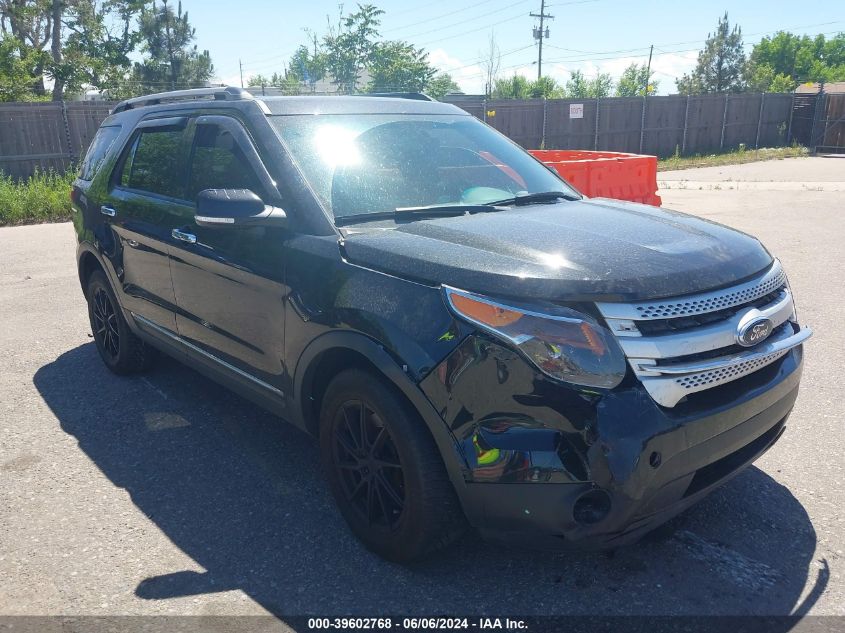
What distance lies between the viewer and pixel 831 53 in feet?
385

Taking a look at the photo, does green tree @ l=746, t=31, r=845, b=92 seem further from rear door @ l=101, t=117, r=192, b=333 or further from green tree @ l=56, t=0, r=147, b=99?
rear door @ l=101, t=117, r=192, b=333

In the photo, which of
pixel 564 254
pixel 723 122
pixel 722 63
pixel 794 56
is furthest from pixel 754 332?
pixel 794 56

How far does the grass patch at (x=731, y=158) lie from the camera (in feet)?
80.4

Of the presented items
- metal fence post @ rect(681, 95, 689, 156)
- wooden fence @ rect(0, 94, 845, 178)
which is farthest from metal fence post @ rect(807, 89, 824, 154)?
metal fence post @ rect(681, 95, 689, 156)

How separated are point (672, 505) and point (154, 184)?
3400mm

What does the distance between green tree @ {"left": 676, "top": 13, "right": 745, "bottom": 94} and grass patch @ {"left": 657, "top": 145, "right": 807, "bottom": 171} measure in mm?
50770

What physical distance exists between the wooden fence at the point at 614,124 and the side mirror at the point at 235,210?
1518 cm

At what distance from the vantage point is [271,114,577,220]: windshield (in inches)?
127

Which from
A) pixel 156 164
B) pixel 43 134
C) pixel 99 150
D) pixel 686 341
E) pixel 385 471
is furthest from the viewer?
pixel 43 134

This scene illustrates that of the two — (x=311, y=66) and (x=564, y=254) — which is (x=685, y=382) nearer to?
(x=564, y=254)

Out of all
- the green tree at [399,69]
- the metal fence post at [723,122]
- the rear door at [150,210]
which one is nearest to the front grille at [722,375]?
the rear door at [150,210]

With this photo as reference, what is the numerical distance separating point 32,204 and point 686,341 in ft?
48.2

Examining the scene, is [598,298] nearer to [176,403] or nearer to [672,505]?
[672,505]

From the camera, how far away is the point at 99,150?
512cm
